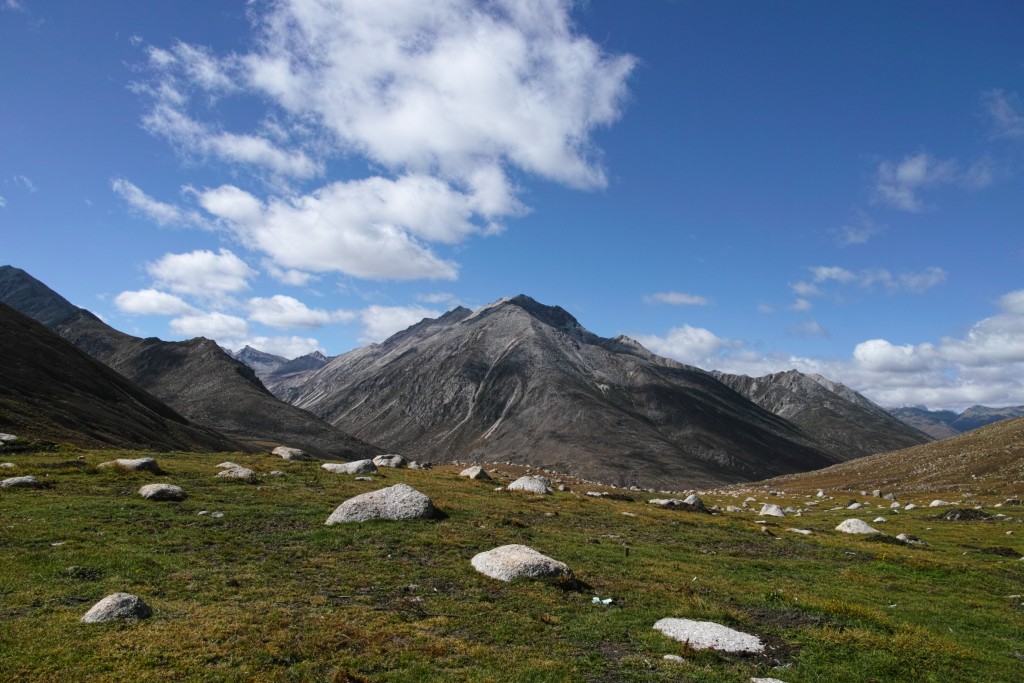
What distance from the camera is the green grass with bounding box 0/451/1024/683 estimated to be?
15266 mm

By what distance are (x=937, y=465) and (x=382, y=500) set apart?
451 feet

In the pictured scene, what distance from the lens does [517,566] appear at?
79.6 feet

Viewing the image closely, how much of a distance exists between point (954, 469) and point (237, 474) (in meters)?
134

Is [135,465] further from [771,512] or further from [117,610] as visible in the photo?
[771,512]

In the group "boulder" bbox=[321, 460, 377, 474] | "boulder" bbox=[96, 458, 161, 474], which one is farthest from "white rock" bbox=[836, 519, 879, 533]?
"boulder" bbox=[96, 458, 161, 474]

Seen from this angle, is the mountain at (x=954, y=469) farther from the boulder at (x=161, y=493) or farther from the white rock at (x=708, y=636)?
the boulder at (x=161, y=493)

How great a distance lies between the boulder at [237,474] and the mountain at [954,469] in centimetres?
10251

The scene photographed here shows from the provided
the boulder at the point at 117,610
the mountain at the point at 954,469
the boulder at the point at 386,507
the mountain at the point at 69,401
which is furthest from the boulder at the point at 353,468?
the mountain at the point at 954,469

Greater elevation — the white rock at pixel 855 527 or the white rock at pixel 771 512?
the white rock at pixel 855 527

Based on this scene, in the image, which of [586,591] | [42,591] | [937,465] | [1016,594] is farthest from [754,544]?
[937,465]

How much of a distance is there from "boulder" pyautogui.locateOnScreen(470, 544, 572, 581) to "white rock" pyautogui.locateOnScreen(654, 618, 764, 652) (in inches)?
231

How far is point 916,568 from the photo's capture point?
3288 centimetres

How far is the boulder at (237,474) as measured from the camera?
43250 mm

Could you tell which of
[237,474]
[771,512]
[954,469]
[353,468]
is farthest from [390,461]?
[954,469]
